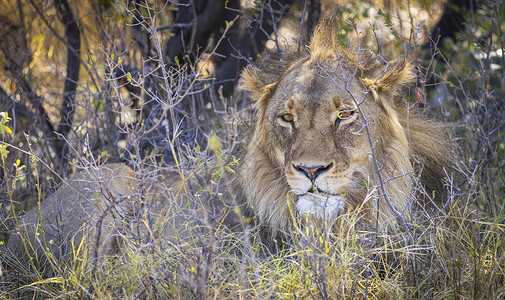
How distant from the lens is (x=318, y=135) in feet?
11.9

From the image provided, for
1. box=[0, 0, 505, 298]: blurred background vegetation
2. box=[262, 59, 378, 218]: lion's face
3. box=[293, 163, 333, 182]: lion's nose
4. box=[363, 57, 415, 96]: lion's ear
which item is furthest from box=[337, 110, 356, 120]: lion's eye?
box=[0, 0, 505, 298]: blurred background vegetation

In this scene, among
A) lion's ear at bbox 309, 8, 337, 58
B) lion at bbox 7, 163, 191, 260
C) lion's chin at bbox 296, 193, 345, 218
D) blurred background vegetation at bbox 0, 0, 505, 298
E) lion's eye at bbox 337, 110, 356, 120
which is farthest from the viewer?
blurred background vegetation at bbox 0, 0, 505, 298

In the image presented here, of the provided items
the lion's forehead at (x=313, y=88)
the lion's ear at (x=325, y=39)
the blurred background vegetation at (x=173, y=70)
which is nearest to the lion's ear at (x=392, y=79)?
the lion's forehead at (x=313, y=88)

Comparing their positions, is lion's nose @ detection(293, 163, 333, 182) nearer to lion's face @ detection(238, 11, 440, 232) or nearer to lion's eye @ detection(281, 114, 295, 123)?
lion's face @ detection(238, 11, 440, 232)

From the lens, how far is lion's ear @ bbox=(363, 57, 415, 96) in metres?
3.79

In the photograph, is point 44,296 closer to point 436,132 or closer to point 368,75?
point 368,75

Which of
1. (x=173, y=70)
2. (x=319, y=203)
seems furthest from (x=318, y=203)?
(x=173, y=70)

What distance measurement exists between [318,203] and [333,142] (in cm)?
39

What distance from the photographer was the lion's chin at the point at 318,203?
3.45 metres

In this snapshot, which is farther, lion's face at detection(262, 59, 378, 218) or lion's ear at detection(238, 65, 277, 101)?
lion's ear at detection(238, 65, 277, 101)

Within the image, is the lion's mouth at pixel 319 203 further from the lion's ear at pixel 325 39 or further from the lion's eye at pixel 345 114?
the lion's ear at pixel 325 39

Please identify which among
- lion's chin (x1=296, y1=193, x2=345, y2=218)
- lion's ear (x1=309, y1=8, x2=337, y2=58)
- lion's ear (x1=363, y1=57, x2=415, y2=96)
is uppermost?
lion's ear (x1=309, y1=8, x2=337, y2=58)

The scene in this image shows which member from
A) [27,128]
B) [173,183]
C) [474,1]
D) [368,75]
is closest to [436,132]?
[368,75]

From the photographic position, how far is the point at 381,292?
3.29 metres
